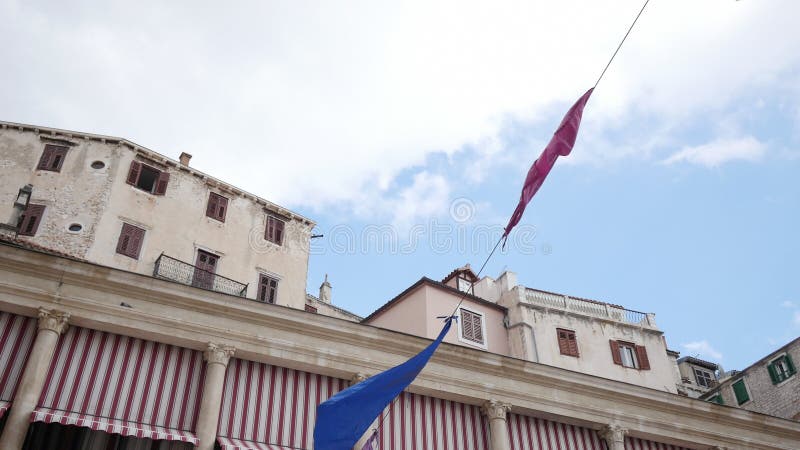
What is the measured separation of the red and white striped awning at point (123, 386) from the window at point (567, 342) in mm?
20209

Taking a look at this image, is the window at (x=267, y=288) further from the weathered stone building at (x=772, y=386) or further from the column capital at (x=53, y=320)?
the weathered stone building at (x=772, y=386)

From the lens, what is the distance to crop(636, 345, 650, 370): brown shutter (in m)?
31.5

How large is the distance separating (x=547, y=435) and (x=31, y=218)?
815 inches

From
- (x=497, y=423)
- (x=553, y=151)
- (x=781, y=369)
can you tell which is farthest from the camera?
(x=781, y=369)

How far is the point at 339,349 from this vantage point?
1477 centimetres

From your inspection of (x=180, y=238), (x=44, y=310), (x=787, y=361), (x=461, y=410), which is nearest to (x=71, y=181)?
(x=180, y=238)

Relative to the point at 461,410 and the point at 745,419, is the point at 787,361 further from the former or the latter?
the point at 461,410

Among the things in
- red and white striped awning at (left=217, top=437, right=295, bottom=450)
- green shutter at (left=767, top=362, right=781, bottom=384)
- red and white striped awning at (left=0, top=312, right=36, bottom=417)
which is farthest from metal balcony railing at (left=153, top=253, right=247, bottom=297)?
green shutter at (left=767, top=362, right=781, bottom=384)

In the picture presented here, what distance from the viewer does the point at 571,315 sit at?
31703mm

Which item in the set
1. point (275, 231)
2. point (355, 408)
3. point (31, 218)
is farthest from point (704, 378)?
point (355, 408)

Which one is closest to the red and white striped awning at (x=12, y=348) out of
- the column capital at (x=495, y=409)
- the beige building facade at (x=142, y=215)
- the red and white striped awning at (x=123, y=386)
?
the red and white striped awning at (x=123, y=386)

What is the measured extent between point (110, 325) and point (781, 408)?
26992 mm

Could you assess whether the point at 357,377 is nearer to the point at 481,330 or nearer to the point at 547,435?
the point at 547,435

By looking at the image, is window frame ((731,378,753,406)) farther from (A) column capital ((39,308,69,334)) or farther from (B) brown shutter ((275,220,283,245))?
(A) column capital ((39,308,69,334))
